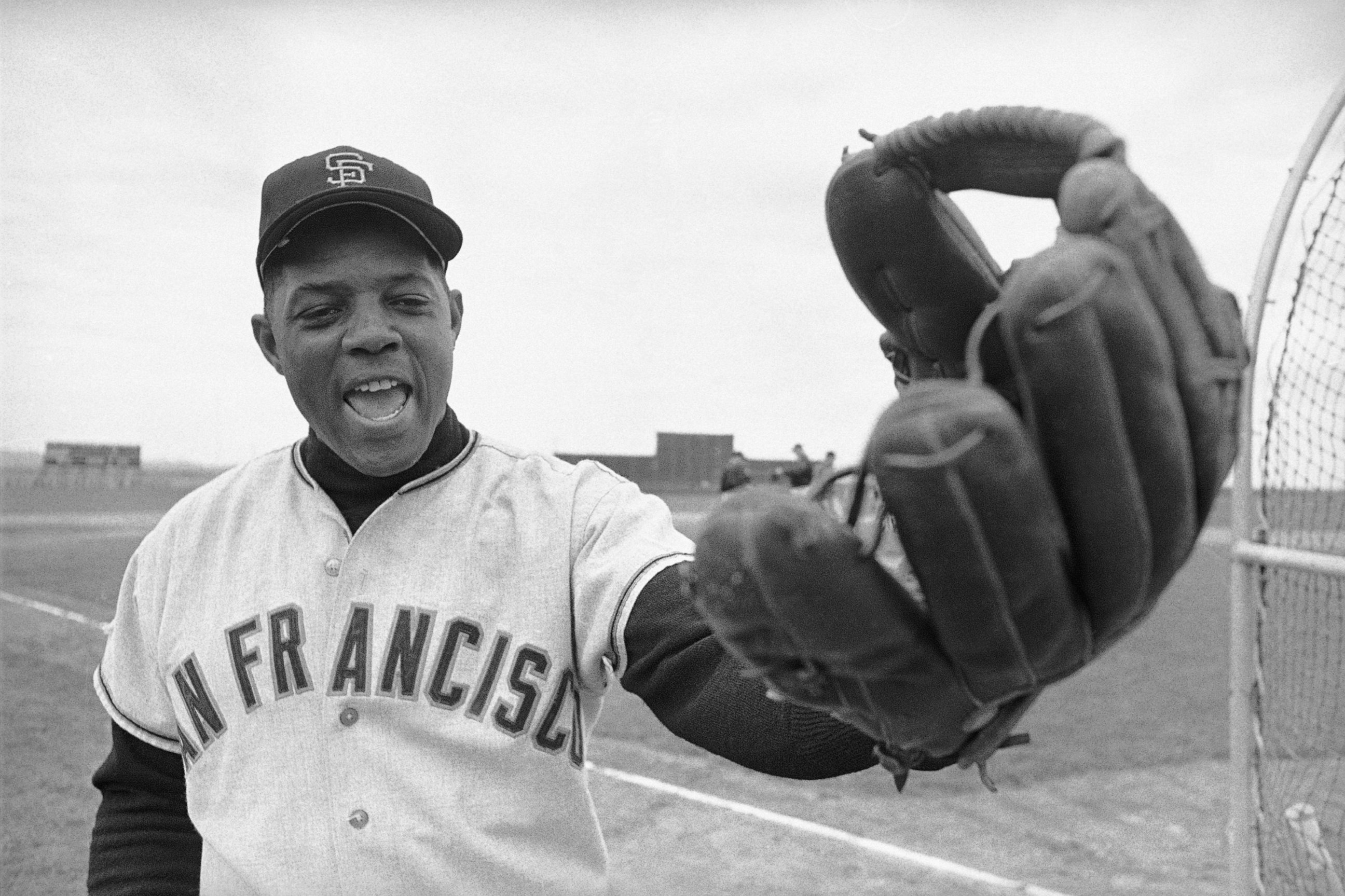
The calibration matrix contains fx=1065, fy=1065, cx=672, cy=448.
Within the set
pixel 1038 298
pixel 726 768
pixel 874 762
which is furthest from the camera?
pixel 726 768

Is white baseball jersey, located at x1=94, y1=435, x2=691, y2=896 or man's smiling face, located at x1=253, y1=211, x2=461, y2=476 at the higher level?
man's smiling face, located at x1=253, y1=211, x2=461, y2=476

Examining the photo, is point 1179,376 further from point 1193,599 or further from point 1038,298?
point 1193,599

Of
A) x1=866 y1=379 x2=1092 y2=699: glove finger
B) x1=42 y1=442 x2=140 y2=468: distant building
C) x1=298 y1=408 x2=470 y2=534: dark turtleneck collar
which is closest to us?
x1=866 y1=379 x2=1092 y2=699: glove finger

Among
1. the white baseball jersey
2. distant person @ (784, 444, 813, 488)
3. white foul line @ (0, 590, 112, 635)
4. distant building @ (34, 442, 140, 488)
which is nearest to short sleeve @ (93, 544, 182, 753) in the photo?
the white baseball jersey

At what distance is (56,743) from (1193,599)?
37.1ft

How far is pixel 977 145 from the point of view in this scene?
1.18 m

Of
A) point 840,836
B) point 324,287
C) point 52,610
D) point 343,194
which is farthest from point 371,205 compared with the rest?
point 52,610

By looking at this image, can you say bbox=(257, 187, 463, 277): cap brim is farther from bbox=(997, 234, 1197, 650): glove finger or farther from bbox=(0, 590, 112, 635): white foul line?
bbox=(0, 590, 112, 635): white foul line

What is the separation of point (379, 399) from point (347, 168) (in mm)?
403

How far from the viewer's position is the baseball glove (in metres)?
0.91

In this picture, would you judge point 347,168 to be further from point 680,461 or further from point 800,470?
point 680,461

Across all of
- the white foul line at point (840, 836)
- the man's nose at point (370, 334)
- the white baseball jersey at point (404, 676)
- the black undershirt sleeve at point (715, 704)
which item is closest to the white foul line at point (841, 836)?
the white foul line at point (840, 836)

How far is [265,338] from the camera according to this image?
6.70ft

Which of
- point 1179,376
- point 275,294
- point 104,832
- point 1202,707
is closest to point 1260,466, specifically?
point 1179,376
